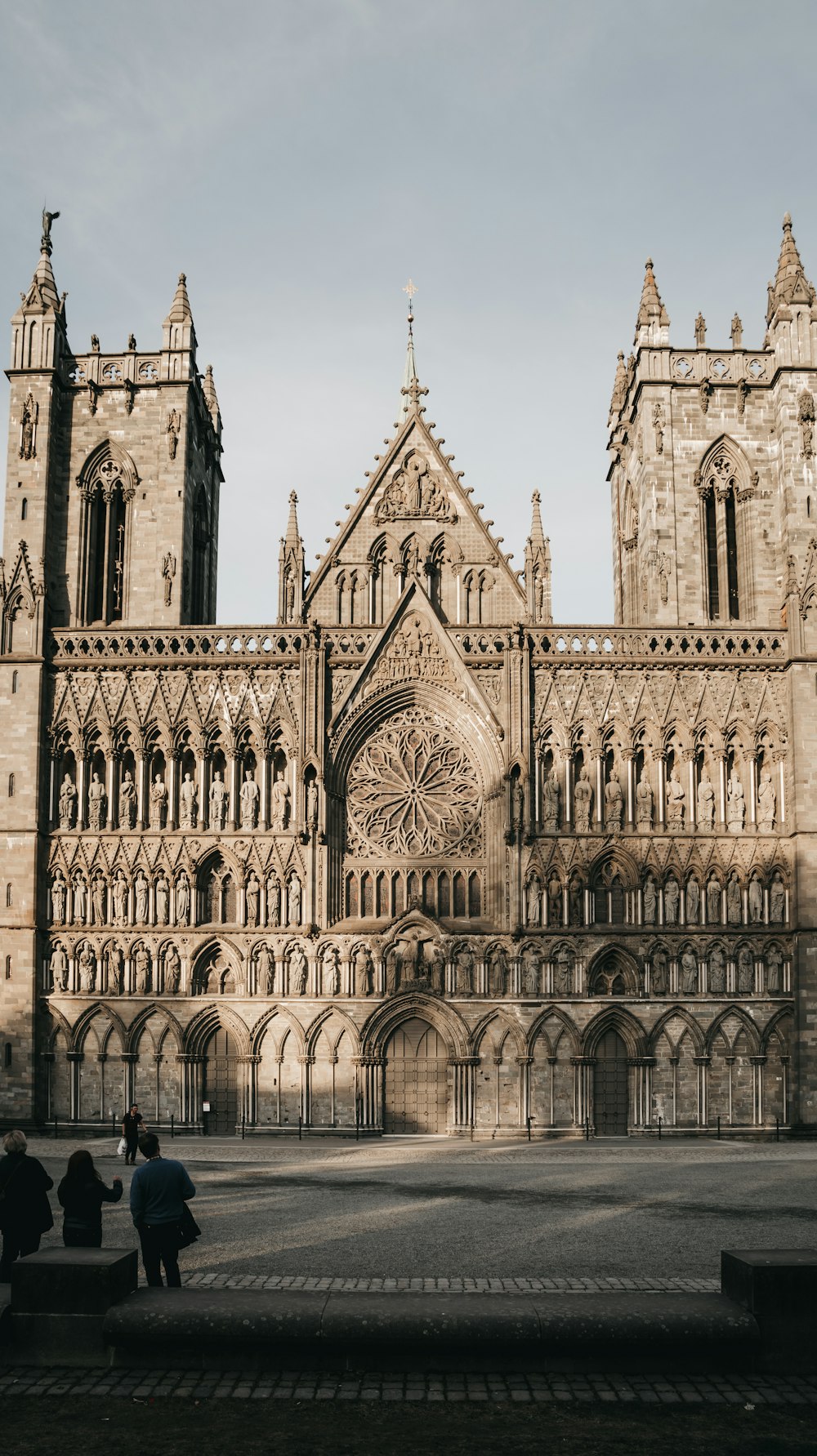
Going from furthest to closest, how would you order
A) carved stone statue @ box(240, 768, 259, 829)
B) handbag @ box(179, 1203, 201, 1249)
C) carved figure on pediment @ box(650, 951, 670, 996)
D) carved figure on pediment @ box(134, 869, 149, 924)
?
carved stone statue @ box(240, 768, 259, 829), carved figure on pediment @ box(134, 869, 149, 924), carved figure on pediment @ box(650, 951, 670, 996), handbag @ box(179, 1203, 201, 1249)

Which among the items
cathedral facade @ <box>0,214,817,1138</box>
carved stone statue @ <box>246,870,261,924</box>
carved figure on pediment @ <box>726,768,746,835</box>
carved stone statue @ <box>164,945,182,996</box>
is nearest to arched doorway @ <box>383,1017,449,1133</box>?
cathedral facade @ <box>0,214,817,1138</box>

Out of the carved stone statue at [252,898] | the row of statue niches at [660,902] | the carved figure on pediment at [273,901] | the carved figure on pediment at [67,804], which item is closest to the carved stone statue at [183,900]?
the carved stone statue at [252,898]

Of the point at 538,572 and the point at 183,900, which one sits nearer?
the point at 183,900

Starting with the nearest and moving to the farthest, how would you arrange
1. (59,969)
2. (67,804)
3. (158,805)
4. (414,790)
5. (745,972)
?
(745,972)
(59,969)
(158,805)
(67,804)
(414,790)

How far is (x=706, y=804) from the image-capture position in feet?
135

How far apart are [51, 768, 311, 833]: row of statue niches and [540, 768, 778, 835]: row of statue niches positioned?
26.2ft

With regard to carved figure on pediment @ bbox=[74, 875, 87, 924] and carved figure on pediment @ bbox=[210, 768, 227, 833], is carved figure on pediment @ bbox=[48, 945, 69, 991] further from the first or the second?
carved figure on pediment @ bbox=[210, 768, 227, 833]

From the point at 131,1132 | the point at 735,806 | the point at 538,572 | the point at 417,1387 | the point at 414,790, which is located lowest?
the point at 131,1132

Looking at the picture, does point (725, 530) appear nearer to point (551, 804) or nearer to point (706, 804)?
point (706, 804)

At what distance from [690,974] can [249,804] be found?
13839 millimetres

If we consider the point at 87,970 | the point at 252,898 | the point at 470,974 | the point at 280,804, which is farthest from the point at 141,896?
the point at 470,974

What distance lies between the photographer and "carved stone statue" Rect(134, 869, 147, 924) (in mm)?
40656

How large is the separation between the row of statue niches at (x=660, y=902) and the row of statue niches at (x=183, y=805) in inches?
312

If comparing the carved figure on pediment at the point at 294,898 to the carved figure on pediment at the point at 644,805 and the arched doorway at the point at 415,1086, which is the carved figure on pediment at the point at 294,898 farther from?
the carved figure on pediment at the point at 644,805
